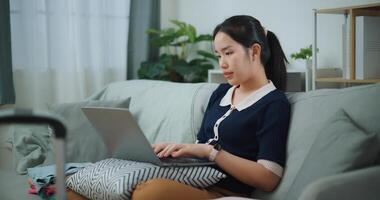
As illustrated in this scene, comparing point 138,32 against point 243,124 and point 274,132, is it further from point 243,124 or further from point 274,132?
point 274,132

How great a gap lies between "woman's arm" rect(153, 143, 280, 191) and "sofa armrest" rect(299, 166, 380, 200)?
13.0 inches

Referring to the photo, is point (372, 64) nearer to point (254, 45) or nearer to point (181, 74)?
point (254, 45)

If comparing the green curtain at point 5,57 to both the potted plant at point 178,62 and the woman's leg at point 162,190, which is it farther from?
the woman's leg at point 162,190

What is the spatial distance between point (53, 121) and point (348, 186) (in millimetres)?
882

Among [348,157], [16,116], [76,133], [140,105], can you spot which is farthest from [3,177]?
[16,116]

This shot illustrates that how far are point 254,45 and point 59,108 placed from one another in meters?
1.12

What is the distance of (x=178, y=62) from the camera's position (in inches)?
127

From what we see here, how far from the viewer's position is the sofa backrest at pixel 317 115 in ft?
4.54

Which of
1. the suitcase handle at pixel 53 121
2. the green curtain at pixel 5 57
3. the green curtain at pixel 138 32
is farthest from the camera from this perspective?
the green curtain at pixel 138 32

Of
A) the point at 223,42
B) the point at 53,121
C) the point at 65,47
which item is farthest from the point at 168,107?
the point at 53,121

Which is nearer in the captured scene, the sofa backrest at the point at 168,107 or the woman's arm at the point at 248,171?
the woman's arm at the point at 248,171

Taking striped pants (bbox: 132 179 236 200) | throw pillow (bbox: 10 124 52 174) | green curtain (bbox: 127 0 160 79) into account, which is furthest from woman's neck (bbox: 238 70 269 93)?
green curtain (bbox: 127 0 160 79)

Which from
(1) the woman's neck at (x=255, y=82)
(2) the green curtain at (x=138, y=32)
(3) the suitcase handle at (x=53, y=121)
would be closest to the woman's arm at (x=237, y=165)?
(1) the woman's neck at (x=255, y=82)

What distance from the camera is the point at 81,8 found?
10.2 feet
